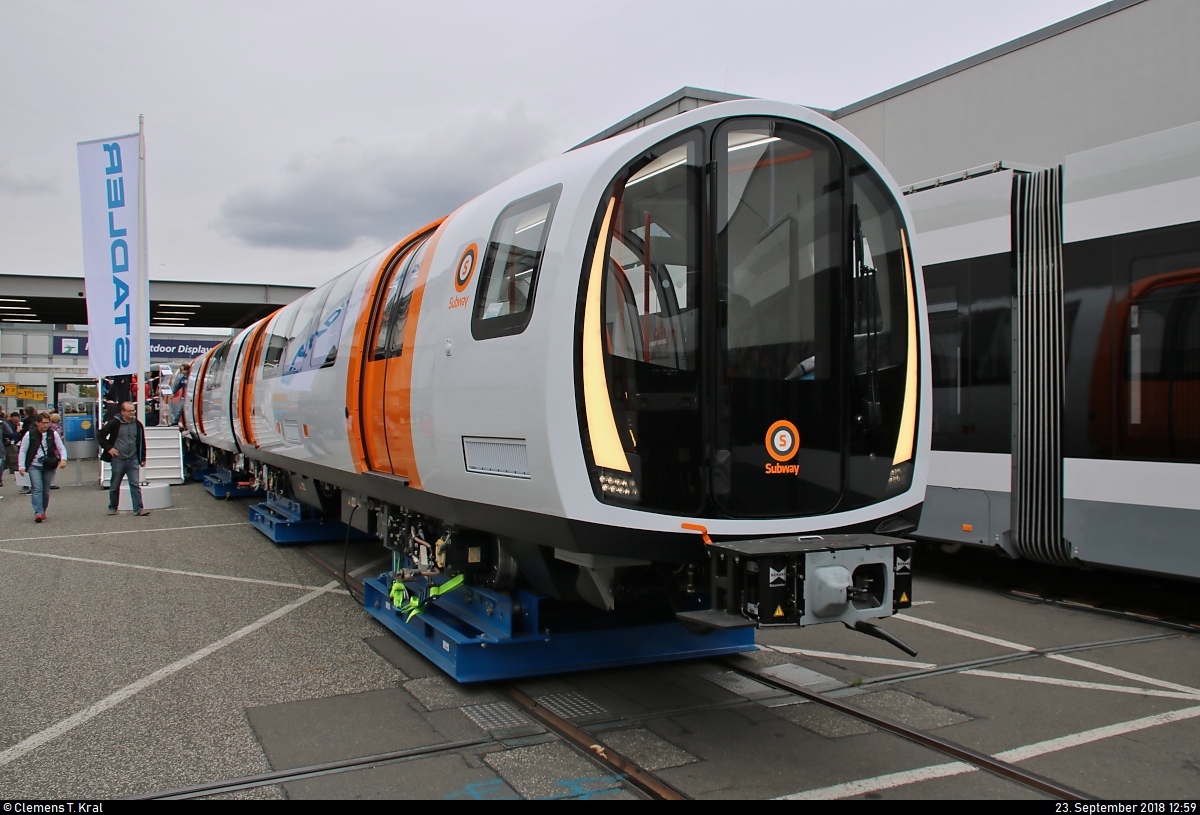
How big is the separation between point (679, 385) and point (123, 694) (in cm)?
365

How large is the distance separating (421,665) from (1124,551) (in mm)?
5204

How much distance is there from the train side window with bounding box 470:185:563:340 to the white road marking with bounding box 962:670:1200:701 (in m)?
3.65

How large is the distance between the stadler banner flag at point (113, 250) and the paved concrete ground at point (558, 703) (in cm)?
774

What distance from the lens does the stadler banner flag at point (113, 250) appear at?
14.0 meters

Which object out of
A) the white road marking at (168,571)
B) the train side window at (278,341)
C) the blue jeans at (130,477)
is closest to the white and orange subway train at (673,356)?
the white road marking at (168,571)

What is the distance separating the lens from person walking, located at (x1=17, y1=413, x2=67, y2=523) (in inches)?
495

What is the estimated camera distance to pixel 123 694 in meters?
4.96

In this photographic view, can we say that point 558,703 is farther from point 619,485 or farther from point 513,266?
point 513,266

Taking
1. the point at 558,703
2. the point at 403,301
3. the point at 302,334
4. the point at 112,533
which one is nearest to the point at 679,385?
the point at 558,703

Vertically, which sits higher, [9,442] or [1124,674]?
[9,442]

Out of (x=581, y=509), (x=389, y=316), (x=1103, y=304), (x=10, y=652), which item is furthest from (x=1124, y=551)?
(x=10, y=652)

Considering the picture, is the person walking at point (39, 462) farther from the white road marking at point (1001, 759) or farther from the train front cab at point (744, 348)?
the white road marking at point (1001, 759)

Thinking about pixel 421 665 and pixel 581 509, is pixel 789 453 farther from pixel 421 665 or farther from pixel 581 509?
pixel 421 665

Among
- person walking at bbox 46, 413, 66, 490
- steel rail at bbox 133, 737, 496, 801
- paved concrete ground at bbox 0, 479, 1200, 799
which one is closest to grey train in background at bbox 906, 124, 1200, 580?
paved concrete ground at bbox 0, 479, 1200, 799
